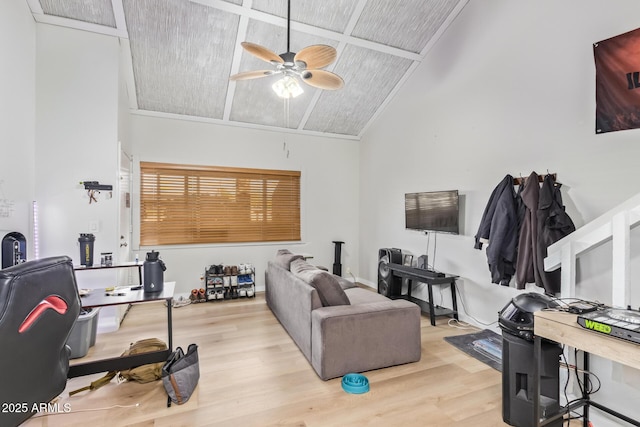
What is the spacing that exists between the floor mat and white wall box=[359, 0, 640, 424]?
22 cm

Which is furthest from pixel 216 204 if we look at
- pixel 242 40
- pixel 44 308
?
pixel 44 308

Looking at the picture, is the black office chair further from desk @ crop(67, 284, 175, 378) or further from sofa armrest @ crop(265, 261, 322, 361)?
sofa armrest @ crop(265, 261, 322, 361)

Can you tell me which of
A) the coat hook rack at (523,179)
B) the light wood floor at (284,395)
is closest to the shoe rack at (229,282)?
the light wood floor at (284,395)

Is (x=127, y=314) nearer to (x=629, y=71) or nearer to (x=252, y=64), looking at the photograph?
(x=252, y=64)

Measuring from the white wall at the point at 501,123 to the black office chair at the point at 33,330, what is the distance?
306 cm

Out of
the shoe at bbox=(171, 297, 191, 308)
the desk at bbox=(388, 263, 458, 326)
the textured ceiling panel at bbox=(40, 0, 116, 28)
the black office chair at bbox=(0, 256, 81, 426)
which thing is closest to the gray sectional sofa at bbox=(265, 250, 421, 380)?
the desk at bbox=(388, 263, 458, 326)

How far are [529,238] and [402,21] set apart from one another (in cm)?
283

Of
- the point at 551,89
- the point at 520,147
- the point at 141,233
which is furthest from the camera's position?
the point at 141,233

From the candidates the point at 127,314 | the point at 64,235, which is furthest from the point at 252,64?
the point at 127,314

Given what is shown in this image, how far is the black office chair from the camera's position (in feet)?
3.60

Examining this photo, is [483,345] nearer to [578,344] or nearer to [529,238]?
[529,238]

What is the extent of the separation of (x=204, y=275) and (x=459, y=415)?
3.90m

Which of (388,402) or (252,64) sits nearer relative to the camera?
(388,402)

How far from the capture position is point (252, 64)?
3.87m
